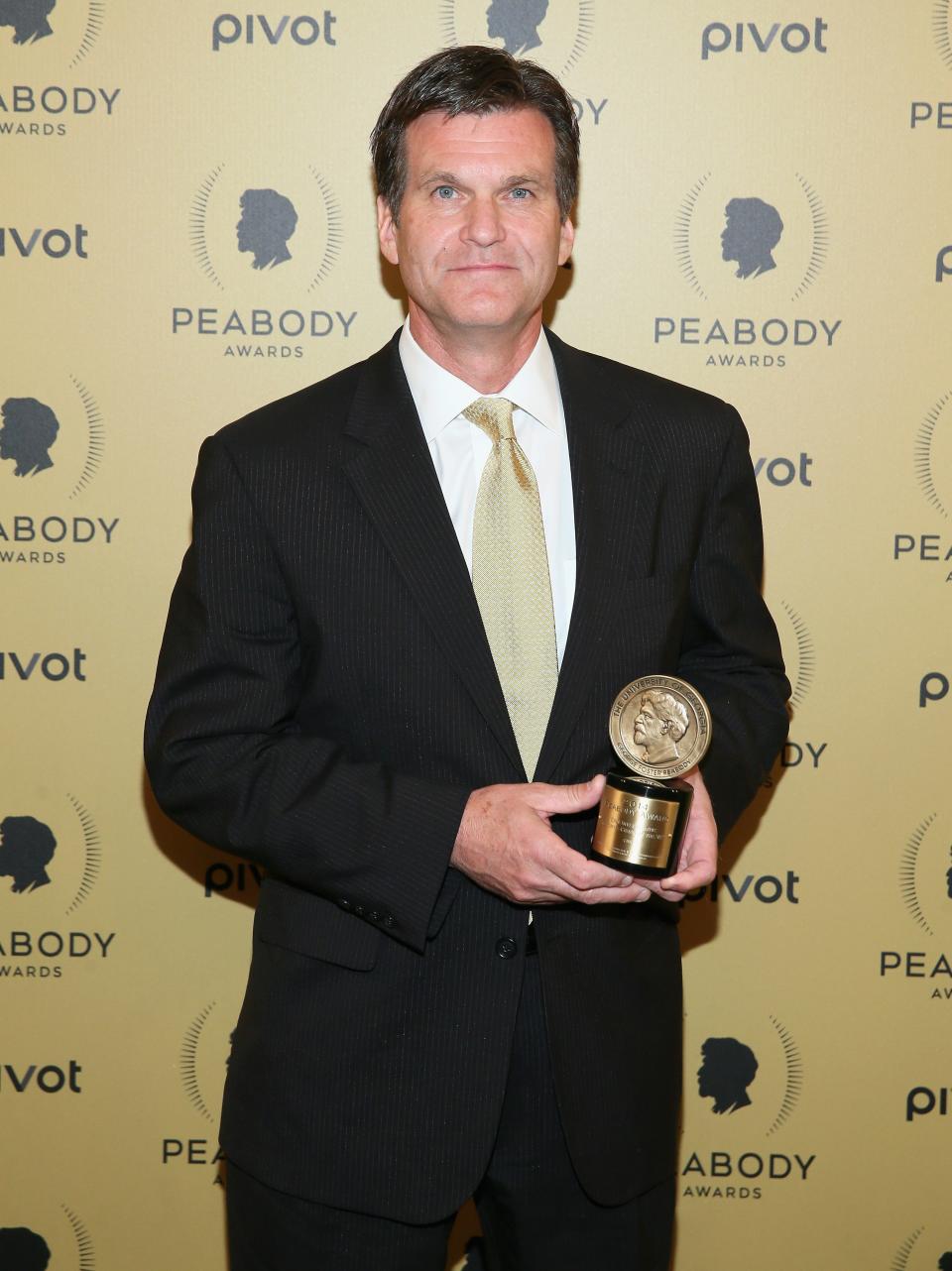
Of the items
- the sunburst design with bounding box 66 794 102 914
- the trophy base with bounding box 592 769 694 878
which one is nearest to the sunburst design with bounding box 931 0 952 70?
the trophy base with bounding box 592 769 694 878

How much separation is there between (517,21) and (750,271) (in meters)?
0.70

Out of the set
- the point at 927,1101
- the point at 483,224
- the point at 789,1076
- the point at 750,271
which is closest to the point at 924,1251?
the point at 927,1101

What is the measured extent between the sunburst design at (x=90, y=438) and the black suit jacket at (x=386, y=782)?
32.4 inches

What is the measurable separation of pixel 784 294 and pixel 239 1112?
1914 mm

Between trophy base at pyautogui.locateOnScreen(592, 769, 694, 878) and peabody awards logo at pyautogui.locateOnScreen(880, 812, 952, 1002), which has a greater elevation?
trophy base at pyautogui.locateOnScreen(592, 769, 694, 878)

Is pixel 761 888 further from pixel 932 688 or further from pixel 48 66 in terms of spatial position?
pixel 48 66

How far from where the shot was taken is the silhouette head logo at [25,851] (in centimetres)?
280

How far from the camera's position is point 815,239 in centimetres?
266

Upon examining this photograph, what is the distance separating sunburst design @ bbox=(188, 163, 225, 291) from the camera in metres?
2.62

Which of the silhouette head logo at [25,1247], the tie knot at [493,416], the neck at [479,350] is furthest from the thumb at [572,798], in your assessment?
the silhouette head logo at [25,1247]

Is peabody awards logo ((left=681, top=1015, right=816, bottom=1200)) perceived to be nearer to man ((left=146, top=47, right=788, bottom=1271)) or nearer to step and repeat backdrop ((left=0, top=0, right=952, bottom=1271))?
step and repeat backdrop ((left=0, top=0, right=952, bottom=1271))

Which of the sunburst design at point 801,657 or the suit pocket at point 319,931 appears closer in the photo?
the suit pocket at point 319,931

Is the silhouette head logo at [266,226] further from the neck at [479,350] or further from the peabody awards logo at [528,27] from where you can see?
the neck at [479,350]

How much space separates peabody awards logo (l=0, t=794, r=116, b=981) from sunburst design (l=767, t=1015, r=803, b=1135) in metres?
1.53
